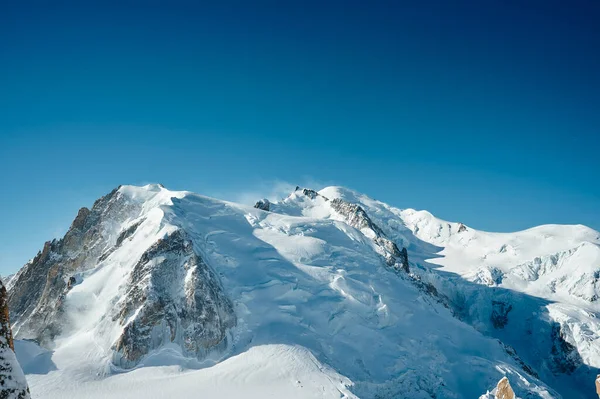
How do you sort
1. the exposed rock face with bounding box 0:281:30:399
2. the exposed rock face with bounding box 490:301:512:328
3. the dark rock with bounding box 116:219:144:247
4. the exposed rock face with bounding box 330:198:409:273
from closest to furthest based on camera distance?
the exposed rock face with bounding box 0:281:30:399
the dark rock with bounding box 116:219:144:247
the exposed rock face with bounding box 330:198:409:273
the exposed rock face with bounding box 490:301:512:328

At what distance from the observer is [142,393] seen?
166 feet

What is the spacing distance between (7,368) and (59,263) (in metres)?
87.7

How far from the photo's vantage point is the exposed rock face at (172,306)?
59.2 m

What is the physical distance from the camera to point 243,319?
6706 cm

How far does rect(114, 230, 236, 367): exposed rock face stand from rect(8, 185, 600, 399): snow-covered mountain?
0.19 metres

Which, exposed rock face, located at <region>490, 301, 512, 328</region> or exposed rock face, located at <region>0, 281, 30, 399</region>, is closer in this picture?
exposed rock face, located at <region>0, 281, 30, 399</region>

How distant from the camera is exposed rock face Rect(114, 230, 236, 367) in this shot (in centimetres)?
5922

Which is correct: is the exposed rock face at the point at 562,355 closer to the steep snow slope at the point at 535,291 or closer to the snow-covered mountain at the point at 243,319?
the steep snow slope at the point at 535,291

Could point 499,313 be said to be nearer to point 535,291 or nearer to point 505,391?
point 535,291

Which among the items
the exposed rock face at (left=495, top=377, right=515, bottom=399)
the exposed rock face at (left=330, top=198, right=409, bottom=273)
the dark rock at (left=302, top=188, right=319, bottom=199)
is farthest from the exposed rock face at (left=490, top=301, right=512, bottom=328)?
the exposed rock face at (left=495, top=377, right=515, bottom=399)

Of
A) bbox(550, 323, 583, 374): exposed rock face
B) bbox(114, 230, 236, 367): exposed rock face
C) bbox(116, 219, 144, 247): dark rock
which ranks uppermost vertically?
bbox(116, 219, 144, 247): dark rock

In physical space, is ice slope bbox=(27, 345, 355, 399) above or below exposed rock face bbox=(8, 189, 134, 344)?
below

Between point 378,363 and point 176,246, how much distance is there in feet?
125

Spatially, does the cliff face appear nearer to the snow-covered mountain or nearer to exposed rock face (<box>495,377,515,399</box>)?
the snow-covered mountain
